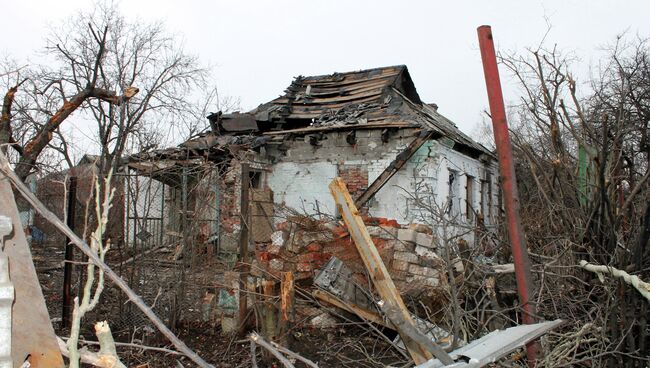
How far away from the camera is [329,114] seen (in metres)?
13.9

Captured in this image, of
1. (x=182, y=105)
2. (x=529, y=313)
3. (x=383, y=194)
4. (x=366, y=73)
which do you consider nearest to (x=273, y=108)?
(x=366, y=73)

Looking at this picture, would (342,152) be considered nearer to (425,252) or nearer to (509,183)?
(425,252)

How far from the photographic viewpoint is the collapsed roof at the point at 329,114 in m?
12.7

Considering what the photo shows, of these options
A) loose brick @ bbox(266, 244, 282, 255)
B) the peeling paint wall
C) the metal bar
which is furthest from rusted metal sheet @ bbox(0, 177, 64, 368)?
the peeling paint wall

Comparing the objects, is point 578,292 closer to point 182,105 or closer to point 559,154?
point 559,154

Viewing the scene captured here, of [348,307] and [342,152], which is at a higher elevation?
[342,152]

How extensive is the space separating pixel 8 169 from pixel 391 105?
12375 millimetres

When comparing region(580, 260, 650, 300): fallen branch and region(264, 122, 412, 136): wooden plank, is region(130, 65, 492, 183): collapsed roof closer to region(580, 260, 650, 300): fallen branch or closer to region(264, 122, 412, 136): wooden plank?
region(264, 122, 412, 136): wooden plank

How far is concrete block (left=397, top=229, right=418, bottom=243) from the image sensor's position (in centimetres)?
699

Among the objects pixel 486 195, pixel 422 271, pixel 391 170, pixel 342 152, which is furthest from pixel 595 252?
pixel 486 195

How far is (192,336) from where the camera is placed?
6.41 meters

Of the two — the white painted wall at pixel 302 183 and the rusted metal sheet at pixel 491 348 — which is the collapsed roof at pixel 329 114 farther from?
the rusted metal sheet at pixel 491 348

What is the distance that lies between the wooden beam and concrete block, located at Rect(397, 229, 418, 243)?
450 centimetres

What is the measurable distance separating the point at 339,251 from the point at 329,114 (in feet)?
24.9
